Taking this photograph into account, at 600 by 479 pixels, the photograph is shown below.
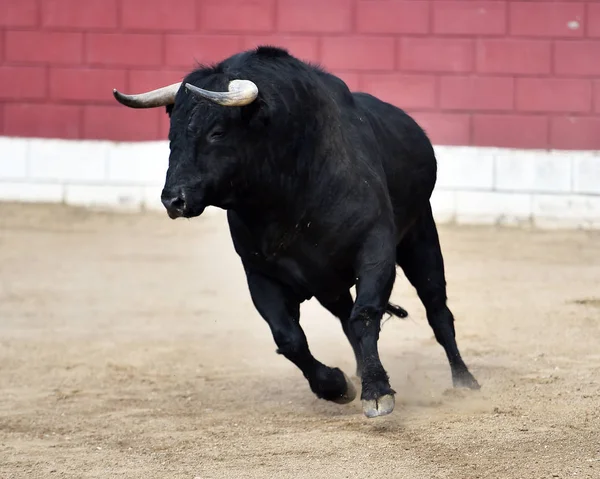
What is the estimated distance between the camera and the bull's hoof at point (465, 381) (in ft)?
20.4

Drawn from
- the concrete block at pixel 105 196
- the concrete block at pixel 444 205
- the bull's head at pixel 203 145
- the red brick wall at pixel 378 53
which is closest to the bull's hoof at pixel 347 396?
the bull's head at pixel 203 145

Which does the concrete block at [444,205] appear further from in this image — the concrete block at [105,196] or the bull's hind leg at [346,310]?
the bull's hind leg at [346,310]

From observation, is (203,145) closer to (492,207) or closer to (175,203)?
(175,203)

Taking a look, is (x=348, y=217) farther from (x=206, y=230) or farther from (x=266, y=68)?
(x=206, y=230)

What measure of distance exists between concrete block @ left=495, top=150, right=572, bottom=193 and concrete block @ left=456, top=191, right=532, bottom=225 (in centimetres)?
9

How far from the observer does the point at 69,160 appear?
11.9 metres

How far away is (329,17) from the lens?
38.2 feet

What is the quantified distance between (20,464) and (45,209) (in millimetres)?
7169

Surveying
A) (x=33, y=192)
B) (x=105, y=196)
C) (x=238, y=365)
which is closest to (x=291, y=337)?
(x=238, y=365)

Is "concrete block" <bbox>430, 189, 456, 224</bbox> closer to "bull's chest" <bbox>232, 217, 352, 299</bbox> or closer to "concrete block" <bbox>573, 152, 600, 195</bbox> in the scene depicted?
"concrete block" <bbox>573, 152, 600, 195</bbox>

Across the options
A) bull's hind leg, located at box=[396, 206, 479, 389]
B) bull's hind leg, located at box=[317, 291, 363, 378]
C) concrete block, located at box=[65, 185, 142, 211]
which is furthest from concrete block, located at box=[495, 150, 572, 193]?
bull's hind leg, located at box=[317, 291, 363, 378]

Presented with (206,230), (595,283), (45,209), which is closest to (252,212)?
(595,283)

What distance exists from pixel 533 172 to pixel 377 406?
6.87 m

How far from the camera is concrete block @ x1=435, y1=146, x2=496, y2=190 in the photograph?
1150 cm
